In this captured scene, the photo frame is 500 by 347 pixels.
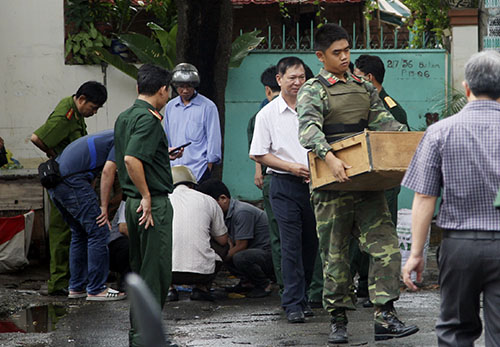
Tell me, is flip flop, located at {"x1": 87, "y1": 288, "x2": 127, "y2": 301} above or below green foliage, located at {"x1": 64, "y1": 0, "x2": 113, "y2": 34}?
below

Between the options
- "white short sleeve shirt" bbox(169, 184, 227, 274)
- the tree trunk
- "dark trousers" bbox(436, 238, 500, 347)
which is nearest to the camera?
"dark trousers" bbox(436, 238, 500, 347)

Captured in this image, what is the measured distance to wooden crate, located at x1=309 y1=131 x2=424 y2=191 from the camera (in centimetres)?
541

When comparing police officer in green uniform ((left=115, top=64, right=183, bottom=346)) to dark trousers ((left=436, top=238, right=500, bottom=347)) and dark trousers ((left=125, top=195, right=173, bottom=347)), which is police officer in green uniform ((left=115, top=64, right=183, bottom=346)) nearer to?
dark trousers ((left=125, top=195, right=173, bottom=347))

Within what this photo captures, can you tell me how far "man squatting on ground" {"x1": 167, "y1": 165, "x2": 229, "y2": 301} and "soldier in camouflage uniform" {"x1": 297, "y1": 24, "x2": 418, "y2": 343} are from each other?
1951 millimetres

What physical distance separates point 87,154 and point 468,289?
514 centimetres

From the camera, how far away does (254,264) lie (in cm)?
820

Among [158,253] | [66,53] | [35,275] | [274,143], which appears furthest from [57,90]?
[158,253]

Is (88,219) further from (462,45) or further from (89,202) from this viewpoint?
(462,45)

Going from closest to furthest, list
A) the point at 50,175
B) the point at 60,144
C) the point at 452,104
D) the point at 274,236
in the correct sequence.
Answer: the point at 274,236
the point at 50,175
the point at 60,144
the point at 452,104

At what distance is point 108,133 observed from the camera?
8.40m

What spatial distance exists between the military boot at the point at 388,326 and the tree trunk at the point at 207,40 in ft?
17.1

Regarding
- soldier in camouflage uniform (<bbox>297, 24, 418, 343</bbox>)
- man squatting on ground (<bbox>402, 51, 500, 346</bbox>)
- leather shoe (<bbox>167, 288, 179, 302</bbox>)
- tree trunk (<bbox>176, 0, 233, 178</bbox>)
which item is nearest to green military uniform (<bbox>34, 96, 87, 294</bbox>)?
leather shoe (<bbox>167, 288, 179, 302</bbox>)

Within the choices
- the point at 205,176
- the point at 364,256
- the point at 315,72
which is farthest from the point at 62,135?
the point at 315,72

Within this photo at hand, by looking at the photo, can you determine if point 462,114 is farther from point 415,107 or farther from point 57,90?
point 57,90
